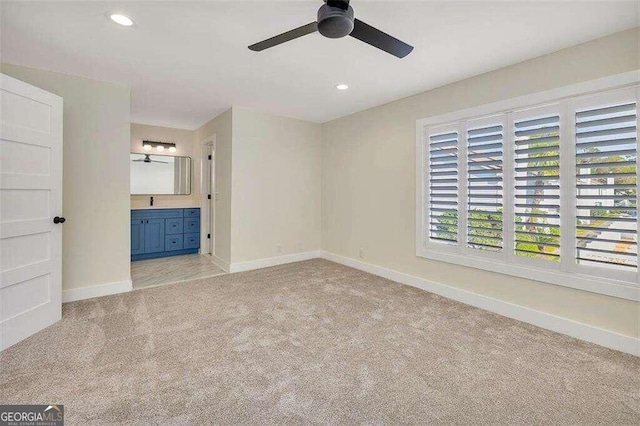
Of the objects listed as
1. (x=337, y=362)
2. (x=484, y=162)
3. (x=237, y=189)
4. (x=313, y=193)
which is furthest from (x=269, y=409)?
(x=313, y=193)

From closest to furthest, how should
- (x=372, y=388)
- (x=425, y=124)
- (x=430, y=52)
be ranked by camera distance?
(x=372, y=388), (x=430, y=52), (x=425, y=124)

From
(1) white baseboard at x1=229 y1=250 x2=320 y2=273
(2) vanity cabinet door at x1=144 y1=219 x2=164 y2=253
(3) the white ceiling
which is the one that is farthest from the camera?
(2) vanity cabinet door at x1=144 y1=219 x2=164 y2=253

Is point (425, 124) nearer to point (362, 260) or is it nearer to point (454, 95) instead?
point (454, 95)

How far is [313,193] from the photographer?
5180 millimetres

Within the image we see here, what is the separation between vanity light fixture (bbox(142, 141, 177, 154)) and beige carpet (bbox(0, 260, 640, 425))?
328 centimetres

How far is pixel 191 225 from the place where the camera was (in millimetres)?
5445

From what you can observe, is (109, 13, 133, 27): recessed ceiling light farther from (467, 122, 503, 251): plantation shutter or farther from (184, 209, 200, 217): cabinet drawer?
(184, 209, 200, 217): cabinet drawer

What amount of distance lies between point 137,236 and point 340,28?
4.77 metres

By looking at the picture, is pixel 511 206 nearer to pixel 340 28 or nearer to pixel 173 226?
pixel 340 28

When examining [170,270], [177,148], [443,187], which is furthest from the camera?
[177,148]

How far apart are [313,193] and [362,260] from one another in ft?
5.05

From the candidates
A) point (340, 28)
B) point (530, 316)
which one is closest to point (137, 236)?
point (340, 28)

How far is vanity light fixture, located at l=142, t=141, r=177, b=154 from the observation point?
5292 millimetres

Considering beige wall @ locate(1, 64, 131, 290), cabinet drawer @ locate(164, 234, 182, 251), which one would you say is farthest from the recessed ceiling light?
cabinet drawer @ locate(164, 234, 182, 251)
